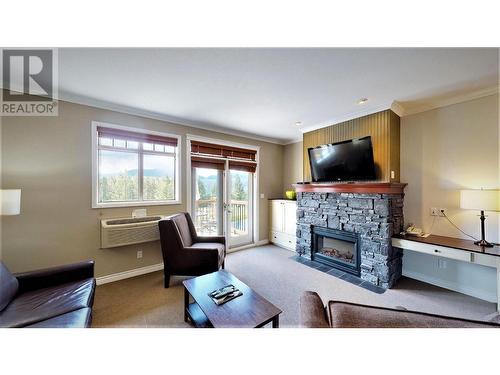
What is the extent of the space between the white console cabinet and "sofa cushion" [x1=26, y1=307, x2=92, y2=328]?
3419 mm

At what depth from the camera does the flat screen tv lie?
2748 mm

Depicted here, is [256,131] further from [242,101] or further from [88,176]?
[88,176]

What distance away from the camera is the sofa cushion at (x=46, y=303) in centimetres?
130

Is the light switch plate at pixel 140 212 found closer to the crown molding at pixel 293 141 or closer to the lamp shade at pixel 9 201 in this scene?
the lamp shade at pixel 9 201

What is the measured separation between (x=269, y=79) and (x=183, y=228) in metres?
2.36

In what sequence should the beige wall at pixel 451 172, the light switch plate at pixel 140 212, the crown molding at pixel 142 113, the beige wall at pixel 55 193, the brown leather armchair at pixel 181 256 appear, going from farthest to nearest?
the light switch plate at pixel 140 212 < the brown leather armchair at pixel 181 256 < the crown molding at pixel 142 113 < the beige wall at pixel 451 172 < the beige wall at pixel 55 193

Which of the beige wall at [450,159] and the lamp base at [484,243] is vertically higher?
the beige wall at [450,159]

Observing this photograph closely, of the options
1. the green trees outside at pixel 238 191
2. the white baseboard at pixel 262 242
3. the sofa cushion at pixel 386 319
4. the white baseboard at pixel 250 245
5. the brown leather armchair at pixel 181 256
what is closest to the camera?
the sofa cushion at pixel 386 319

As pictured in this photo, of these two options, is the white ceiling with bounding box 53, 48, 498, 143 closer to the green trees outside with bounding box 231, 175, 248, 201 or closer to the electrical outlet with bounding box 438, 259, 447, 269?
the green trees outside with bounding box 231, 175, 248, 201

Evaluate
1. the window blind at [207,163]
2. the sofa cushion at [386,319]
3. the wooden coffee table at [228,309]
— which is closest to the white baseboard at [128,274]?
the wooden coffee table at [228,309]

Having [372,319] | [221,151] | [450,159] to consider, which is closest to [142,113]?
[221,151]

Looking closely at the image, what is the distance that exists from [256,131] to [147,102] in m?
2.06

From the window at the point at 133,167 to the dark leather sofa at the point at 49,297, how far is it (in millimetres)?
1022

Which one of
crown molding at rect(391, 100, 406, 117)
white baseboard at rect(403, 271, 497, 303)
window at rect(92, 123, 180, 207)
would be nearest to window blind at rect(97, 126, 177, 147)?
window at rect(92, 123, 180, 207)
